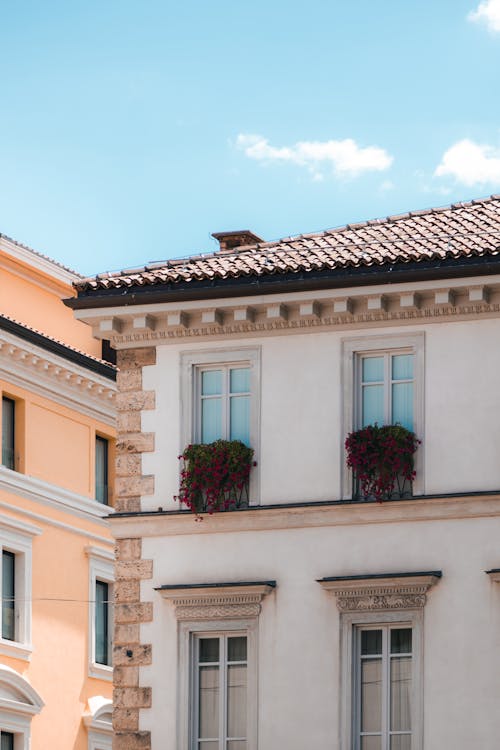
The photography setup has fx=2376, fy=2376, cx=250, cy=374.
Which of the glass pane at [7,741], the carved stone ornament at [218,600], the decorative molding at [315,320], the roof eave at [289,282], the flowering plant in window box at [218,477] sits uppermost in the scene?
the roof eave at [289,282]

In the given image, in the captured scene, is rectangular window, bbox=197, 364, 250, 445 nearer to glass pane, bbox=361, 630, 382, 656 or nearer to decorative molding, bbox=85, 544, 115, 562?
glass pane, bbox=361, 630, 382, 656

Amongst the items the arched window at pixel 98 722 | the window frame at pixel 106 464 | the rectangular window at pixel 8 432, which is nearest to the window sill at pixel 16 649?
the arched window at pixel 98 722

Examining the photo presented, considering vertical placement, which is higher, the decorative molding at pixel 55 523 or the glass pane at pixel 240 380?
the glass pane at pixel 240 380

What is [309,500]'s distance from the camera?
34.9 metres

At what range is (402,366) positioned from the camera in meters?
35.1

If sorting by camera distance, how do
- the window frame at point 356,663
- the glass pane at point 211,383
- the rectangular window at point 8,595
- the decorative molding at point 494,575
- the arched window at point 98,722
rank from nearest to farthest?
the decorative molding at point 494,575
the window frame at point 356,663
the glass pane at point 211,383
the rectangular window at point 8,595
the arched window at point 98,722

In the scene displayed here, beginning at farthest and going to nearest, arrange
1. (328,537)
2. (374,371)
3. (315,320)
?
1. (315,320)
2. (374,371)
3. (328,537)

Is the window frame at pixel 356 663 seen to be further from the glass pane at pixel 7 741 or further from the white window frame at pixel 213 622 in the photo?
the glass pane at pixel 7 741

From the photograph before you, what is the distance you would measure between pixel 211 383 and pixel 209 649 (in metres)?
4.06

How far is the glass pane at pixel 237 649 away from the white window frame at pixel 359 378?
8.51 ft

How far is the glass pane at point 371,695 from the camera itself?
34062 mm

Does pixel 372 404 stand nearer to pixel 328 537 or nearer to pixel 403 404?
pixel 403 404

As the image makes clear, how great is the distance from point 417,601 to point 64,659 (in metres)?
18.3

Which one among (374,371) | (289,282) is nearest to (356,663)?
(374,371)
